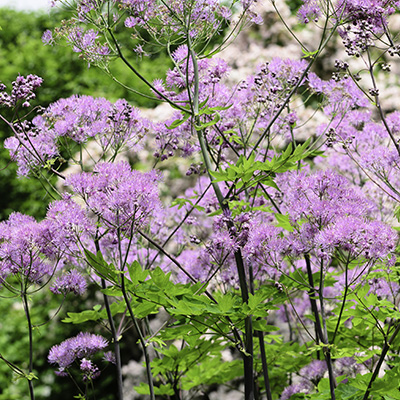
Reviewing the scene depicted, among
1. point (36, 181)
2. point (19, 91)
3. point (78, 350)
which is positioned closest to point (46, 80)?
point (36, 181)

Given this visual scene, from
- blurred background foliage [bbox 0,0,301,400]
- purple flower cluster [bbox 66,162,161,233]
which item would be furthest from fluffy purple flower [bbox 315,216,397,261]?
blurred background foliage [bbox 0,0,301,400]

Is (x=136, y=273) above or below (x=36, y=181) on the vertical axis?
below

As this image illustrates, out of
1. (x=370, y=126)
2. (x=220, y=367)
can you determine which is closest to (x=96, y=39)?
(x=370, y=126)

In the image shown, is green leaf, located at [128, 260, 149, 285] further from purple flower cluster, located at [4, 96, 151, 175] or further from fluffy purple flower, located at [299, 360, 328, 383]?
fluffy purple flower, located at [299, 360, 328, 383]

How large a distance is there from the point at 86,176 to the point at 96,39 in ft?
2.82

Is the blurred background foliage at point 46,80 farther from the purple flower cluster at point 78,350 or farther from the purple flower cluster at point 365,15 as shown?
the purple flower cluster at point 365,15

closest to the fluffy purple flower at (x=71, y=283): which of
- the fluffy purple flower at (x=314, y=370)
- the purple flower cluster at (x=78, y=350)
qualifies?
the purple flower cluster at (x=78, y=350)

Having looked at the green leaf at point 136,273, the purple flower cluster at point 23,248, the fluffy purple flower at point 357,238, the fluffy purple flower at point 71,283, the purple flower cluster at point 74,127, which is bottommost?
the fluffy purple flower at point 357,238

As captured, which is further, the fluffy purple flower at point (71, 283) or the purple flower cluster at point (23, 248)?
the fluffy purple flower at point (71, 283)

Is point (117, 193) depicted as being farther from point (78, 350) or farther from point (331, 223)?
point (78, 350)

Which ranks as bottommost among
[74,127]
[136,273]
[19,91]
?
[136,273]

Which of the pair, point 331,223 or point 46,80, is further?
point 46,80

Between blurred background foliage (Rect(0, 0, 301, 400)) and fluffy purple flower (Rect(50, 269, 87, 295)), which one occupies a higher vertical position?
blurred background foliage (Rect(0, 0, 301, 400))

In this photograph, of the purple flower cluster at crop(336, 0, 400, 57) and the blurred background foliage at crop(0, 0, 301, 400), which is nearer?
the purple flower cluster at crop(336, 0, 400, 57)
